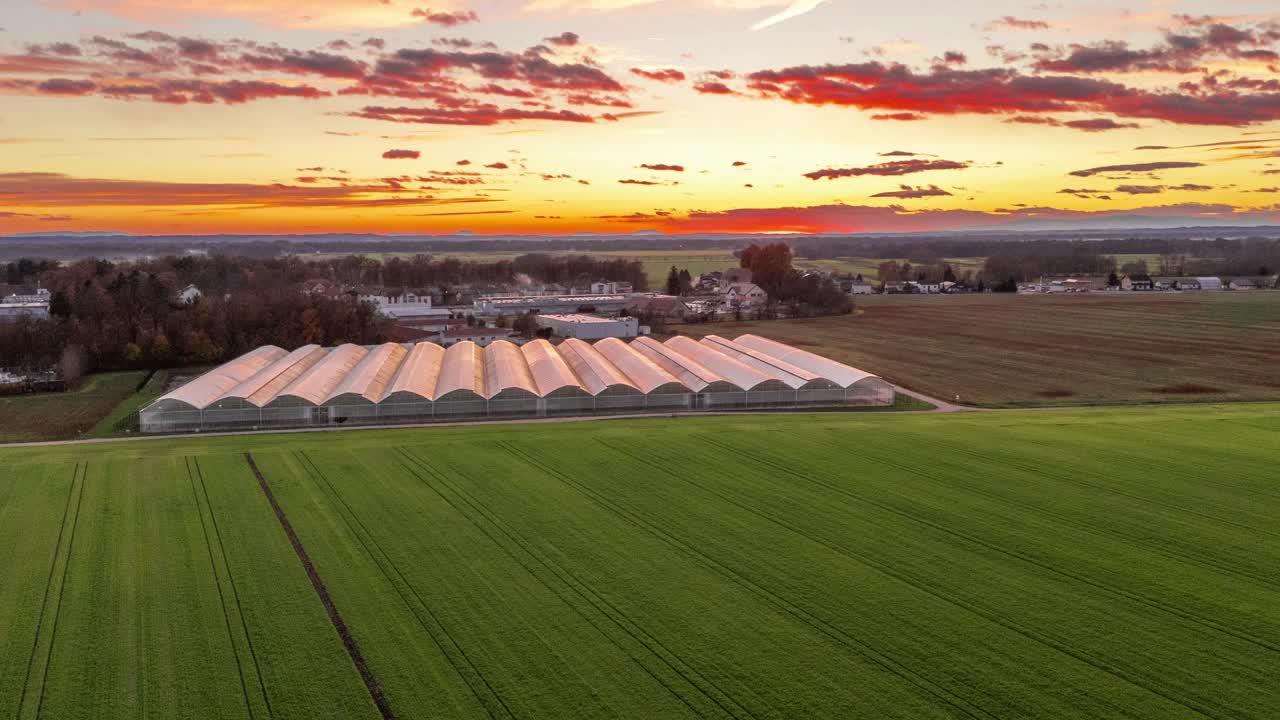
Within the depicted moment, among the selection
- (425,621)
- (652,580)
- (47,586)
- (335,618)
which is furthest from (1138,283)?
(47,586)

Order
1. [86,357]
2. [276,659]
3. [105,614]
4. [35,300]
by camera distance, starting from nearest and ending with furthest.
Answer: [276,659], [105,614], [86,357], [35,300]


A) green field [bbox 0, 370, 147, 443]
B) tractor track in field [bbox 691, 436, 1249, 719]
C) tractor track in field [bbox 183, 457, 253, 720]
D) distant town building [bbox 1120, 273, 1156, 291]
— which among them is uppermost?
distant town building [bbox 1120, 273, 1156, 291]

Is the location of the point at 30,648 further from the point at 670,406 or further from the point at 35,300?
the point at 35,300

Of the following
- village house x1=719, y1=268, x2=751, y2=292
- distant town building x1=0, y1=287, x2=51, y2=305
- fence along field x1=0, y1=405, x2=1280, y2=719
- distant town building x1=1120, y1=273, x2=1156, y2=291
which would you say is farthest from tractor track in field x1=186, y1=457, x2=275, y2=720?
distant town building x1=1120, y1=273, x2=1156, y2=291

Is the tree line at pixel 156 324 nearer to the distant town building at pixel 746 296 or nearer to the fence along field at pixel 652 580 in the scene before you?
the fence along field at pixel 652 580

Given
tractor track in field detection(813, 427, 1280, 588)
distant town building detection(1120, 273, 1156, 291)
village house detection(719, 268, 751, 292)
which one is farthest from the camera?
distant town building detection(1120, 273, 1156, 291)

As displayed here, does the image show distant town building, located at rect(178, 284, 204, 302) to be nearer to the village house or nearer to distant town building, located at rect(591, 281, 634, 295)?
the village house

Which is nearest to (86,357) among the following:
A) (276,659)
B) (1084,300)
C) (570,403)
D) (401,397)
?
(401,397)
